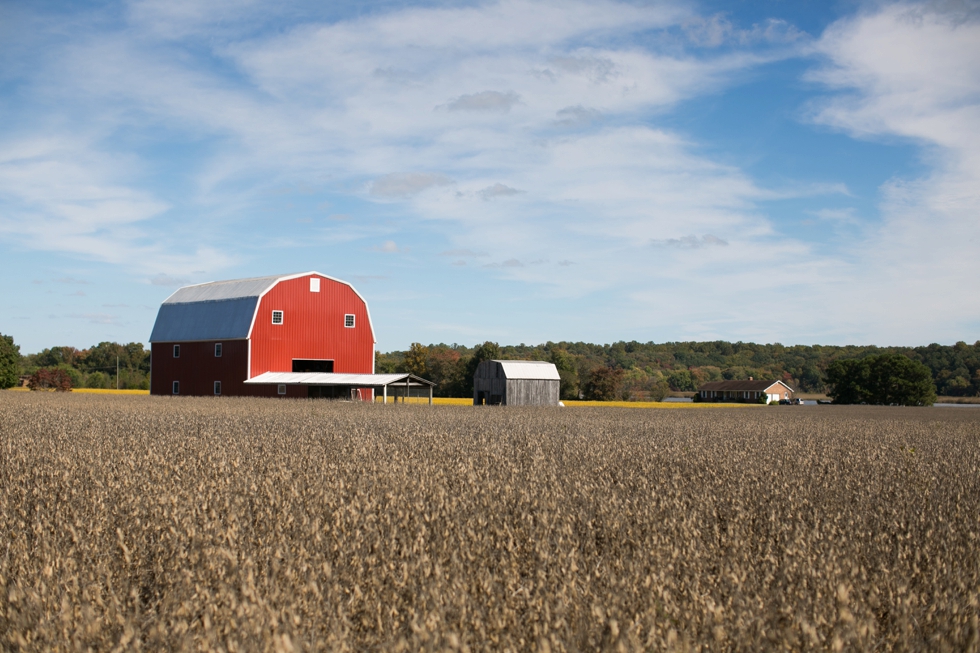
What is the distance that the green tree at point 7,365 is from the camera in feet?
190

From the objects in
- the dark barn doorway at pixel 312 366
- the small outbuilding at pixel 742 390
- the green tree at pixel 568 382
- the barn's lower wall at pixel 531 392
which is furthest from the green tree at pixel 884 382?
the dark barn doorway at pixel 312 366

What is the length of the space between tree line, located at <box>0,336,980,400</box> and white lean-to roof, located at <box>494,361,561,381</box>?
21.4 m

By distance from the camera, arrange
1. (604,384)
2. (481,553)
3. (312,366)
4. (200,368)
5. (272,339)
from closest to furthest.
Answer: (481,553)
(272,339)
(312,366)
(200,368)
(604,384)

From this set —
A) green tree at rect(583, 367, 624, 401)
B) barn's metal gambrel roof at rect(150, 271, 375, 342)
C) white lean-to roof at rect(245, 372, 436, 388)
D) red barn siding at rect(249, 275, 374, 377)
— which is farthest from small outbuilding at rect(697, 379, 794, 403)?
barn's metal gambrel roof at rect(150, 271, 375, 342)

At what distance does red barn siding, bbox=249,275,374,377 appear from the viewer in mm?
38469

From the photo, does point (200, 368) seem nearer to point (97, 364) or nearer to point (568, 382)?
point (568, 382)

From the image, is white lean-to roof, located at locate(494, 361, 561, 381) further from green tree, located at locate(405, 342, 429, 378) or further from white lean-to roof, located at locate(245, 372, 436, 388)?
green tree, located at locate(405, 342, 429, 378)

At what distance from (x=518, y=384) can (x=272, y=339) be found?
13625 mm

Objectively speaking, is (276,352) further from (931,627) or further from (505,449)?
(931,627)

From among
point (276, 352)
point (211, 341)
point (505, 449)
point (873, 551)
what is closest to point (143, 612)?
point (873, 551)

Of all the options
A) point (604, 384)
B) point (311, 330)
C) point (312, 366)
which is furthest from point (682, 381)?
point (311, 330)

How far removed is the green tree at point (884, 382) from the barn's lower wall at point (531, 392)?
34.2 metres

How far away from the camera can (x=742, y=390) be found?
87125mm

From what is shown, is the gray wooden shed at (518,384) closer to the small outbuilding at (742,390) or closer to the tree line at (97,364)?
the tree line at (97,364)
